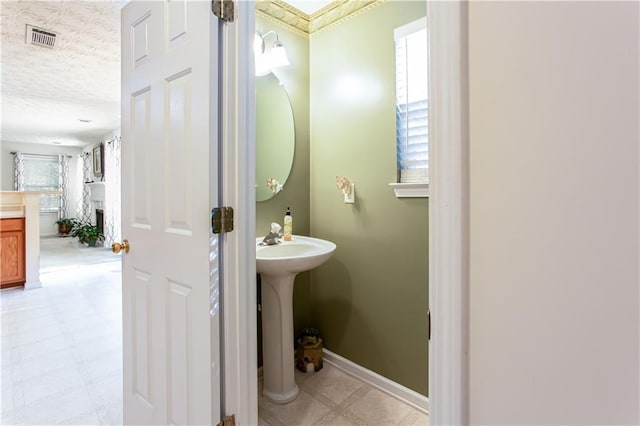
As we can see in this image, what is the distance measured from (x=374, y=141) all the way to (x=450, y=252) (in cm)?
146

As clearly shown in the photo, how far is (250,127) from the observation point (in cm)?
123

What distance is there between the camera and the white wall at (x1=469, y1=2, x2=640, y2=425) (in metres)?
0.42

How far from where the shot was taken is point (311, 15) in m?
2.21

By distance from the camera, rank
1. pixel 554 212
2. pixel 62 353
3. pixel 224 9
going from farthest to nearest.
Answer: pixel 62 353 < pixel 224 9 < pixel 554 212

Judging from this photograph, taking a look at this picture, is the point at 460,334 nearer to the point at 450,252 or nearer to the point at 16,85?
the point at 450,252

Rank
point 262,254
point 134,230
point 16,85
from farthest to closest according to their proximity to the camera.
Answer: point 16,85, point 262,254, point 134,230

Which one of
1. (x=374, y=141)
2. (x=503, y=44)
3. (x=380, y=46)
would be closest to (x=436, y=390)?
(x=503, y=44)

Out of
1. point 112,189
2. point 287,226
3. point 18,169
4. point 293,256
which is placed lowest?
point 293,256

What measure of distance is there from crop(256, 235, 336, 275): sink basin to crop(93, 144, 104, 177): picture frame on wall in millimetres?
6809

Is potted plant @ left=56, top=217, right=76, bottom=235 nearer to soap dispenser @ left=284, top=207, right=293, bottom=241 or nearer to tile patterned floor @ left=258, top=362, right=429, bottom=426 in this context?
soap dispenser @ left=284, top=207, right=293, bottom=241

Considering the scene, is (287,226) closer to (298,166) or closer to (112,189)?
(298,166)

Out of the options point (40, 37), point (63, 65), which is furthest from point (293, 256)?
point (63, 65)

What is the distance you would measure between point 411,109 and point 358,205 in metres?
0.65

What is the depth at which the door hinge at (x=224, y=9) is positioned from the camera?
112cm
